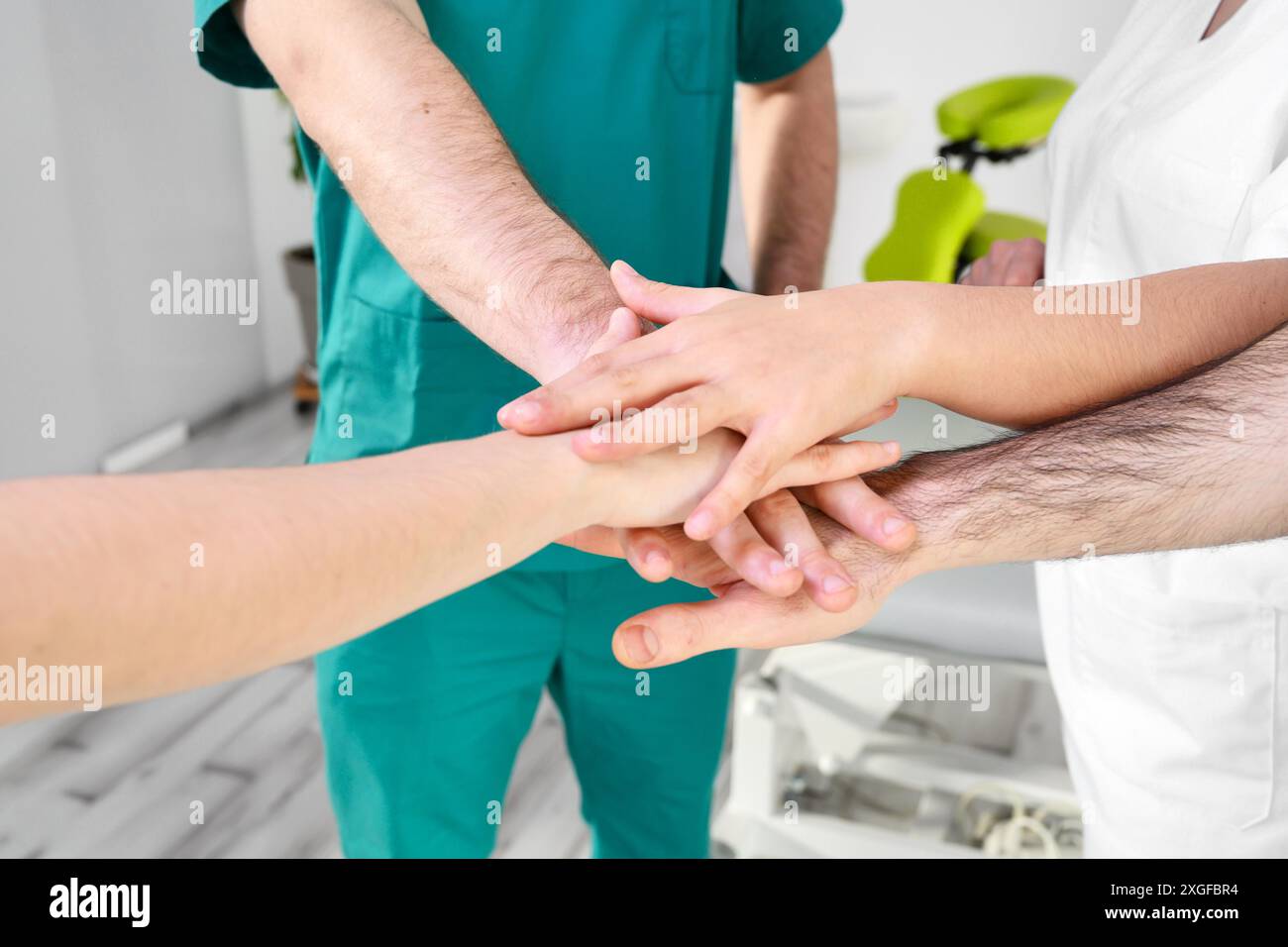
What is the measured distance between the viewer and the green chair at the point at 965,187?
2.87m

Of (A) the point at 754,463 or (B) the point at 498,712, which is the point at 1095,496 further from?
(B) the point at 498,712

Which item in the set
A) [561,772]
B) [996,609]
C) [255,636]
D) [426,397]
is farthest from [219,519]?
[561,772]

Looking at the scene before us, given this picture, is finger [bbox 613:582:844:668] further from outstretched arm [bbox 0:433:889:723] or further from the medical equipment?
the medical equipment

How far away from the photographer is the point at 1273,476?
93 centimetres

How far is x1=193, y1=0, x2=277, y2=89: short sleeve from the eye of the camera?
1.15 meters

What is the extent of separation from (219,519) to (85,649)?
0.36ft

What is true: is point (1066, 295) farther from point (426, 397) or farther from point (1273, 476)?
point (426, 397)

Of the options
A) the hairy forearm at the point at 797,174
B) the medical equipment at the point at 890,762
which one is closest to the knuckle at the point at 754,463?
the hairy forearm at the point at 797,174

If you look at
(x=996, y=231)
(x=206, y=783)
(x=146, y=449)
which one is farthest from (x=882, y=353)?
(x=146, y=449)

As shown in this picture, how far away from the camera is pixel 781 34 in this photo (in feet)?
4.84

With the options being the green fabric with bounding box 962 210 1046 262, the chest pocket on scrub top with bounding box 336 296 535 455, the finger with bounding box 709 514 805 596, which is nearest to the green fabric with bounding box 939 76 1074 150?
the green fabric with bounding box 962 210 1046 262

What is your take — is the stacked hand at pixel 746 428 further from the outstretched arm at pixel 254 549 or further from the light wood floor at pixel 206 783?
Answer: the light wood floor at pixel 206 783

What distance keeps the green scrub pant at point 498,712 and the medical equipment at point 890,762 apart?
0.29 m

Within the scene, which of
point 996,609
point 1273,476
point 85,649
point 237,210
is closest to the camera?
point 85,649
